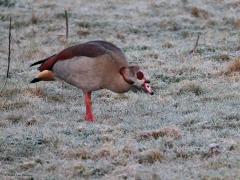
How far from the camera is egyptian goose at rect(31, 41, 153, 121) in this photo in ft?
25.9

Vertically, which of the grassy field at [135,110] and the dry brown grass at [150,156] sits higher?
the dry brown grass at [150,156]

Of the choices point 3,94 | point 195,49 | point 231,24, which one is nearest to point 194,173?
point 3,94

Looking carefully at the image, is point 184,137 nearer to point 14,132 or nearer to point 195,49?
point 14,132

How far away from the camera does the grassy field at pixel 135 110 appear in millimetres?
6344

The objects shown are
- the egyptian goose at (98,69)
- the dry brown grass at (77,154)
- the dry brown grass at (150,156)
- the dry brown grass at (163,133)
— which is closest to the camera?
the dry brown grass at (150,156)

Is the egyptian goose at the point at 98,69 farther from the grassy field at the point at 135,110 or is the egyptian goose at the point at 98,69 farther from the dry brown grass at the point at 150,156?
the dry brown grass at the point at 150,156

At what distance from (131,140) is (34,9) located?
1244 cm

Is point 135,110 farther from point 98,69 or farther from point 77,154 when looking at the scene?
point 77,154

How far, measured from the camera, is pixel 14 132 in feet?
24.7

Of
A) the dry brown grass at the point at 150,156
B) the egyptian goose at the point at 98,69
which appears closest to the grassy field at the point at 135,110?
the dry brown grass at the point at 150,156

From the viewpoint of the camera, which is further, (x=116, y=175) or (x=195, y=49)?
(x=195, y=49)

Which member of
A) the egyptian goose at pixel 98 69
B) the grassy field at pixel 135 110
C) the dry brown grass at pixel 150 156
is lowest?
the grassy field at pixel 135 110

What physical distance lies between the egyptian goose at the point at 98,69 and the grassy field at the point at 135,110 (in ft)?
1.50

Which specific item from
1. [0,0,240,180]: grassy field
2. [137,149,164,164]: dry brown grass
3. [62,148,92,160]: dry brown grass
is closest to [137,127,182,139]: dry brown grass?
[0,0,240,180]: grassy field
